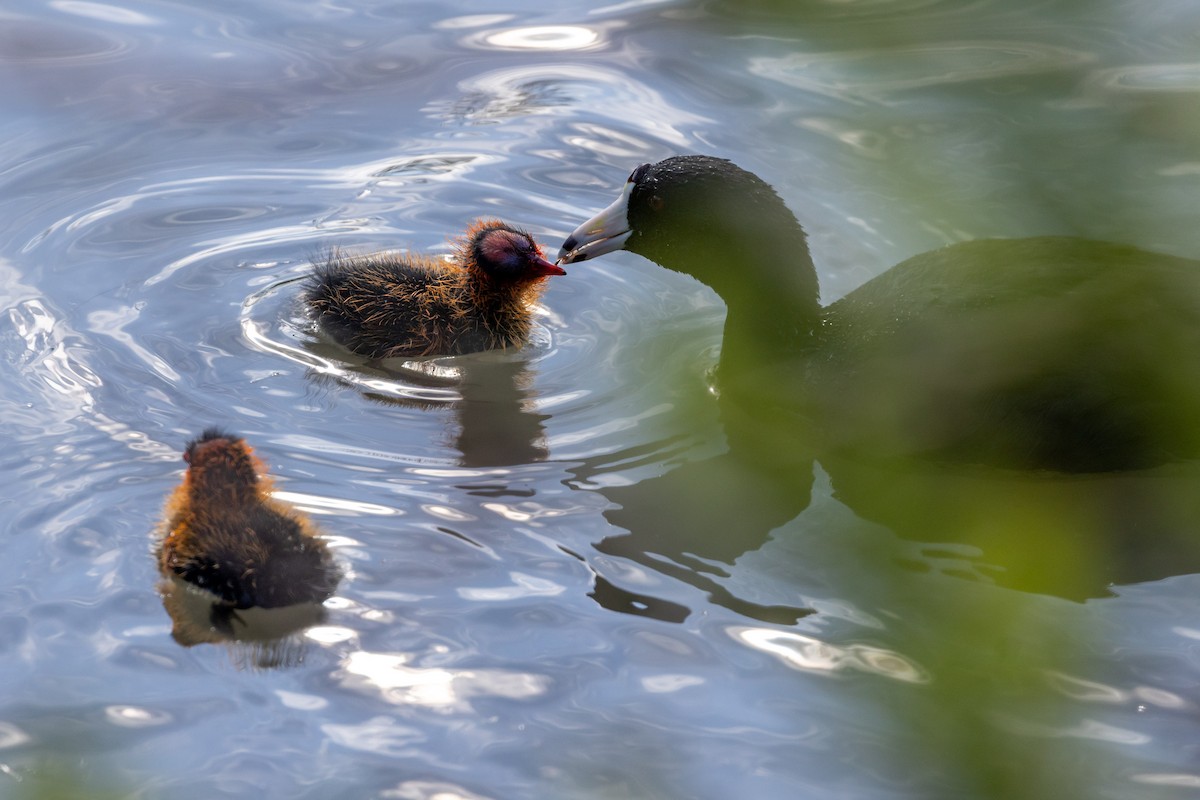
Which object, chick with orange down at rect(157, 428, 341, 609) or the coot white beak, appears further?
the coot white beak

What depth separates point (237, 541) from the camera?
3.59 m

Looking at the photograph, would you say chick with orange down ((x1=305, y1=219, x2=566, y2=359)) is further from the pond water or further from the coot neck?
the coot neck

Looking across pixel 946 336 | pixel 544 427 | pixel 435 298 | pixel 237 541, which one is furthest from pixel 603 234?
pixel 946 336

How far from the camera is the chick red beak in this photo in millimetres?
5422

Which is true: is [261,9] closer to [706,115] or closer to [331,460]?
[706,115]

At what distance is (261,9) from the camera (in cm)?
792

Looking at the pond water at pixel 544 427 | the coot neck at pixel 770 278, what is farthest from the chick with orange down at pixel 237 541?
the coot neck at pixel 770 278

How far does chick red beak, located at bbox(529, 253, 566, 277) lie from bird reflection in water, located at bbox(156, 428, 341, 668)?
1967 mm

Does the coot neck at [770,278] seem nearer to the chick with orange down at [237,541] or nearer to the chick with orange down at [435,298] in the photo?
the chick with orange down at [435,298]

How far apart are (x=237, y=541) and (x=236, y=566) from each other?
75 millimetres

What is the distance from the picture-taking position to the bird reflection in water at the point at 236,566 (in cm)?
354

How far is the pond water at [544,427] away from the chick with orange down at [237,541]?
0.46 ft

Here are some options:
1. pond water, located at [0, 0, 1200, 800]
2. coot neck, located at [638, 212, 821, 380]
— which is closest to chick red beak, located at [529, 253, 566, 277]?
pond water, located at [0, 0, 1200, 800]

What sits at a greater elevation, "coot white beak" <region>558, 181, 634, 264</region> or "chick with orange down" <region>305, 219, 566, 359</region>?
"coot white beak" <region>558, 181, 634, 264</region>
